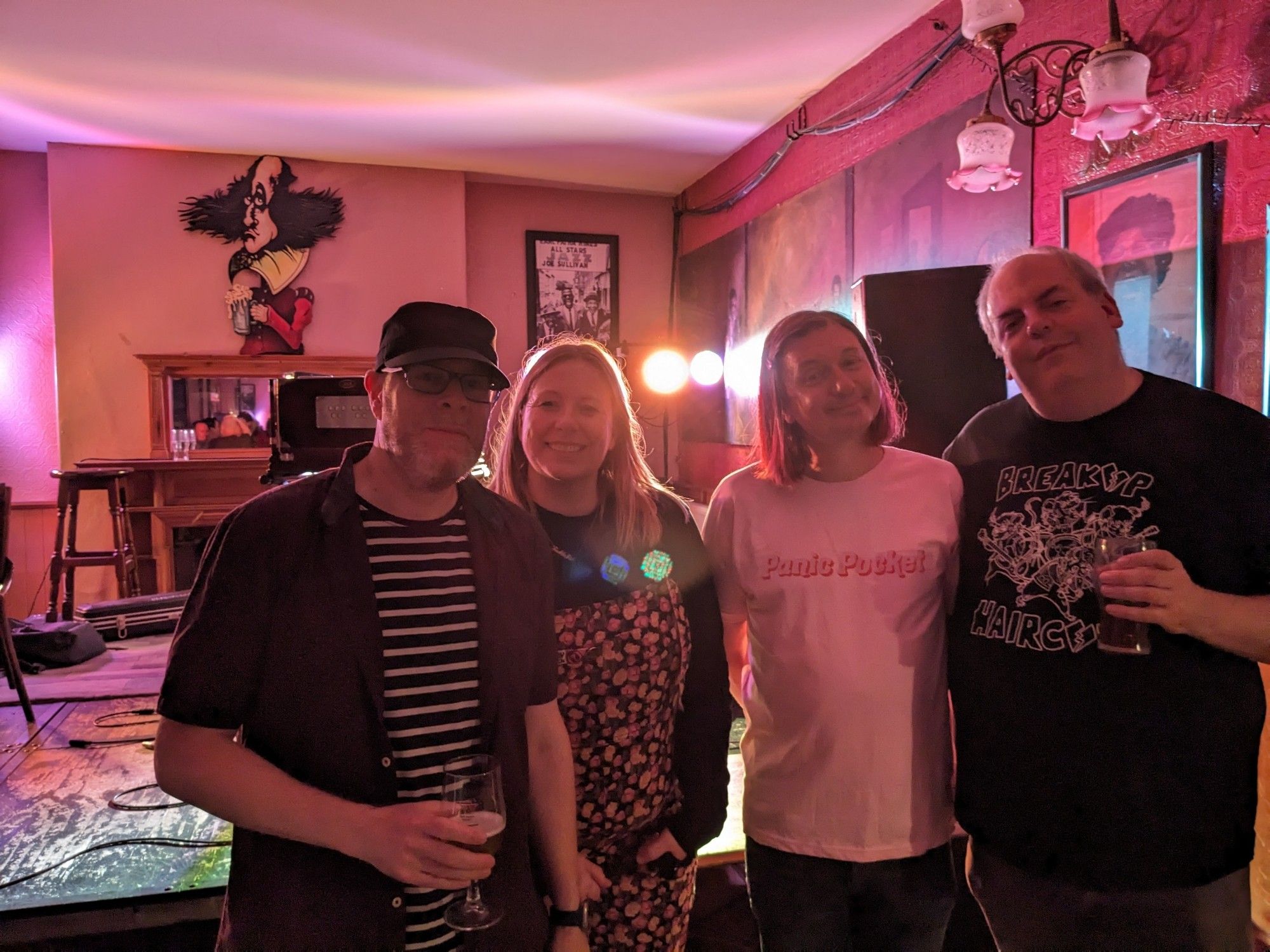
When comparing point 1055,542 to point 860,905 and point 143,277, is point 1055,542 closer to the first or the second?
point 860,905

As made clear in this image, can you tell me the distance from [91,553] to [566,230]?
4403 mm

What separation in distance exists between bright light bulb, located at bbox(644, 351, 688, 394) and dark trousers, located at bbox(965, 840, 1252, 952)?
5.12 m

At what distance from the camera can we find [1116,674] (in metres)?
1.24

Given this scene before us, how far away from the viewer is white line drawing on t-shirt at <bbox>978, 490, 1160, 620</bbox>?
128cm

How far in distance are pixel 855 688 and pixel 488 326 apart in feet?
2.94

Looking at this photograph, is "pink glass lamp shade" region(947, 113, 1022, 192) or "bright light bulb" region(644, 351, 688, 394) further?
"bright light bulb" region(644, 351, 688, 394)

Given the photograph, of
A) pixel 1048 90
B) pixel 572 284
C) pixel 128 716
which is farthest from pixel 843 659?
pixel 572 284

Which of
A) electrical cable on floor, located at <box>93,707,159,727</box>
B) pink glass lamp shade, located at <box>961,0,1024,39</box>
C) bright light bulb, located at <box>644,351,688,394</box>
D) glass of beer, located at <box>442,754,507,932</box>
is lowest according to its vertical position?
electrical cable on floor, located at <box>93,707,159,727</box>

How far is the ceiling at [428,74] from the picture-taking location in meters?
3.79

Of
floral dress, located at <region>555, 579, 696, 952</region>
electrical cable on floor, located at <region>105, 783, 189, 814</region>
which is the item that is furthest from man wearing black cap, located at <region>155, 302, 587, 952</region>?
electrical cable on floor, located at <region>105, 783, 189, 814</region>

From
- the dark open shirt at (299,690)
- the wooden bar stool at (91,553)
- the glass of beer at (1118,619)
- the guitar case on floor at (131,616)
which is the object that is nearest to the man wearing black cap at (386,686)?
the dark open shirt at (299,690)

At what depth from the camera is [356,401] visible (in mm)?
4281

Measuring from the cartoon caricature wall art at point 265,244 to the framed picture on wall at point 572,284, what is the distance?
1.79 m

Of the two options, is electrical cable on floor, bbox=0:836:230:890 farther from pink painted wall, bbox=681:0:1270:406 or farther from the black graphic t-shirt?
pink painted wall, bbox=681:0:1270:406
